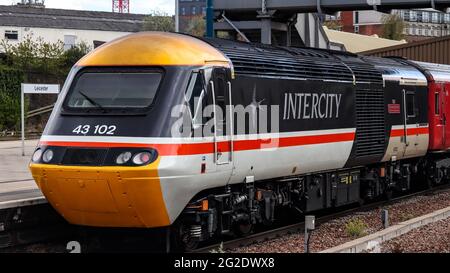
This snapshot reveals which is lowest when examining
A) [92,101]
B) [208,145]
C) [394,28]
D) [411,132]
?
[411,132]

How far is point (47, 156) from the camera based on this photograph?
9781 mm

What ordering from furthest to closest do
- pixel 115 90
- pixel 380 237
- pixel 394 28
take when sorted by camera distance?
pixel 394 28 → pixel 380 237 → pixel 115 90

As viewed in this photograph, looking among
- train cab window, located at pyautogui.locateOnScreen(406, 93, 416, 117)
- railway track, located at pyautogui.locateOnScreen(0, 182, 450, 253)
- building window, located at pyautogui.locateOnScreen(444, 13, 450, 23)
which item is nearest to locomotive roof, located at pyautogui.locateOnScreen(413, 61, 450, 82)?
train cab window, located at pyautogui.locateOnScreen(406, 93, 416, 117)

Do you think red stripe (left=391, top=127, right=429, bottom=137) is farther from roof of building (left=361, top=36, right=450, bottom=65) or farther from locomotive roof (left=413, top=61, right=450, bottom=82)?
roof of building (left=361, top=36, right=450, bottom=65)

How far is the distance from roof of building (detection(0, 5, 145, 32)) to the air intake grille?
50.1 meters

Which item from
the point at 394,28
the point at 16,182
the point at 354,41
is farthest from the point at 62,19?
the point at 16,182

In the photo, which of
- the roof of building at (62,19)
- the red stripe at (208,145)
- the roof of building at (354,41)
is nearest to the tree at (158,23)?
the roof of building at (62,19)

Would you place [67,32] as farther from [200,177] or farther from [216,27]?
[200,177]

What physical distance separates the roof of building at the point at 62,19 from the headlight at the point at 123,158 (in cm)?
5377

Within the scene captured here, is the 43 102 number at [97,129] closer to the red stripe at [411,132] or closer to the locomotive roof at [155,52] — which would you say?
the locomotive roof at [155,52]

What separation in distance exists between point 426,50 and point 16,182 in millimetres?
24974

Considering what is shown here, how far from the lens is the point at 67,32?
6328 centimetres

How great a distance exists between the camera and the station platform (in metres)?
11.2

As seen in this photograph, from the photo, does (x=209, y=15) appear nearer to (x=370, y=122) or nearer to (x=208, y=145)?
(x=370, y=122)
